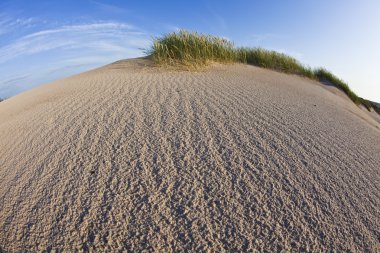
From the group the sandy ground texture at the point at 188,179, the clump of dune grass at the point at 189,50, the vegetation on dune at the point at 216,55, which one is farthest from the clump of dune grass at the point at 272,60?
the sandy ground texture at the point at 188,179

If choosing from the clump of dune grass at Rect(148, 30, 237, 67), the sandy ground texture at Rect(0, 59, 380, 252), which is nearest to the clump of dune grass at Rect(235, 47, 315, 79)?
the clump of dune grass at Rect(148, 30, 237, 67)

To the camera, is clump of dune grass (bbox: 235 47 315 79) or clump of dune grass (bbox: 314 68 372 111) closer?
clump of dune grass (bbox: 235 47 315 79)

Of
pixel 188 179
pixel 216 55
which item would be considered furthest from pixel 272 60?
pixel 188 179

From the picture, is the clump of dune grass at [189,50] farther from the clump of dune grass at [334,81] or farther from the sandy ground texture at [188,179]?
the clump of dune grass at [334,81]

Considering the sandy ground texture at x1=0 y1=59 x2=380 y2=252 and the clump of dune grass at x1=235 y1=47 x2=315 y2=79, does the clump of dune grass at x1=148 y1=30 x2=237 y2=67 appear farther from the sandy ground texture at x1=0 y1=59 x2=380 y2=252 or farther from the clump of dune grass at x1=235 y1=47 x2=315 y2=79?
the sandy ground texture at x1=0 y1=59 x2=380 y2=252

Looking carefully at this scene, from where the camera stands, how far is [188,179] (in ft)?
5.01

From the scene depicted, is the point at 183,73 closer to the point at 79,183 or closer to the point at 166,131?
the point at 166,131

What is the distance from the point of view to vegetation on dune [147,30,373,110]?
506 cm

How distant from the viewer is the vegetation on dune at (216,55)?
5.06 metres

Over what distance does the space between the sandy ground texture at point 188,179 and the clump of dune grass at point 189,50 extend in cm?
225

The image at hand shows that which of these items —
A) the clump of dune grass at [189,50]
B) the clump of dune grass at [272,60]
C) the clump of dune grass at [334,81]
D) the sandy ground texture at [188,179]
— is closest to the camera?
the sandy ground texture at [188,179]

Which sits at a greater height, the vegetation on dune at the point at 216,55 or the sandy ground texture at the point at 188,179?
the vegetation on dune at the point at 216,55

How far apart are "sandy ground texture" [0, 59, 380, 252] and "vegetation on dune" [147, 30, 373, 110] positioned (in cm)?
240

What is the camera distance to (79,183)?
155 centimetres
